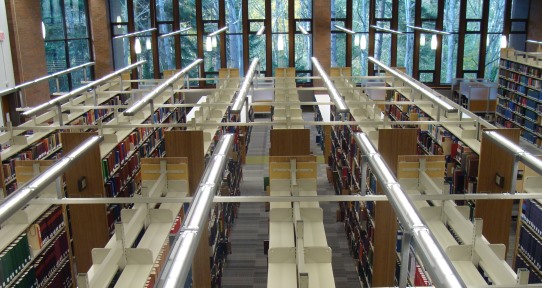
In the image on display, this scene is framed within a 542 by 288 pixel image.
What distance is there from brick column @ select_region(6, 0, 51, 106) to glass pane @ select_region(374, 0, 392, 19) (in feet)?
32.2

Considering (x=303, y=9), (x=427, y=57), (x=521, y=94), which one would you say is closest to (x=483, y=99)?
(x=521, y=94)

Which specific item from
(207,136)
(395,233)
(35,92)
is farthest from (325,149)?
(35,92)

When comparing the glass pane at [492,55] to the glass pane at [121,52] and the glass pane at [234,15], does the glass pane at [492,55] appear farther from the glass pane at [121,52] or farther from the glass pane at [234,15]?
the glass pane at [121,52]

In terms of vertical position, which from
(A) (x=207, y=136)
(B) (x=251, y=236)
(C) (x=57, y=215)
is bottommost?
(B) (x=251, y=236)

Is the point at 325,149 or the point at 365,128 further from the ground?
the point at 365,128

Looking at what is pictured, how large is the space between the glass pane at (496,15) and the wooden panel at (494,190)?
12.2 metres

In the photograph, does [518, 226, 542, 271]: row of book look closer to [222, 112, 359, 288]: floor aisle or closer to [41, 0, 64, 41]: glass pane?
[222, 112, 359, 288]: floor aisle

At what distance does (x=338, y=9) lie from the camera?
16734 mm

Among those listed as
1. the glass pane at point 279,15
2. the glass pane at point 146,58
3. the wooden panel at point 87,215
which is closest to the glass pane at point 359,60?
the glass pane at point 279,15

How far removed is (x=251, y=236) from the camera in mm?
8398

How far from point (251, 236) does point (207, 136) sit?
6.82ft

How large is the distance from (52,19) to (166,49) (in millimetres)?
3643

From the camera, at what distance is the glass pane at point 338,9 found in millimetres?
16688

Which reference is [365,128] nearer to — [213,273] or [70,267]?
[213,273]
